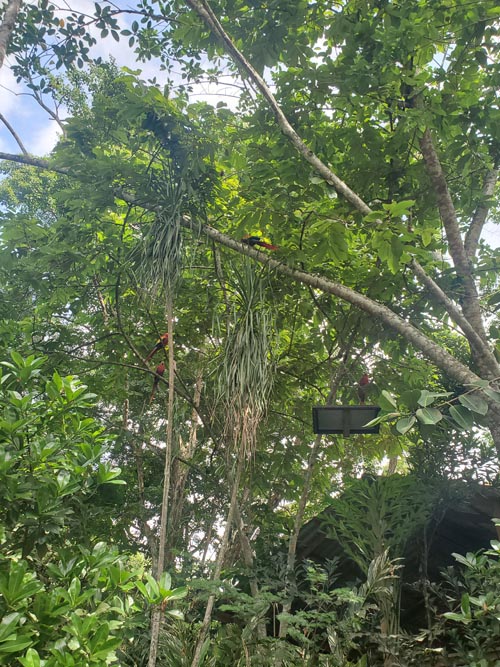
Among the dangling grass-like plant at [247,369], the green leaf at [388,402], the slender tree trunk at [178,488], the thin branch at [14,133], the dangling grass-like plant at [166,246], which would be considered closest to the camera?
the green leaf at [388,402]

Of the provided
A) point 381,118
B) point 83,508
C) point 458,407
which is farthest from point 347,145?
point 83,508

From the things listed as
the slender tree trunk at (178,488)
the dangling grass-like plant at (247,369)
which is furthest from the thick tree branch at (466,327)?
the slender tree trunk at (178,488)

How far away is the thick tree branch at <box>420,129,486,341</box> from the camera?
2971 millimetres

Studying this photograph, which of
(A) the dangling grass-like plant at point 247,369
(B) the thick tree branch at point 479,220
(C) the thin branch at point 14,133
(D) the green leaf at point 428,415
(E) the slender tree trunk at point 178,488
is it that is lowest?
(E) the slender tree trunk at point 178,488

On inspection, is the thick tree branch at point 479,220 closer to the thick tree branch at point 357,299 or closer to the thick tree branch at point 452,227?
the thick tree branch at point 452,227

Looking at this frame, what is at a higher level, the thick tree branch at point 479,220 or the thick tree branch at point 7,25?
the thick tree branch at point 7,25

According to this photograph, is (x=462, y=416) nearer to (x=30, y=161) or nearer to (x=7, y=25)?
(x=30, y=161)

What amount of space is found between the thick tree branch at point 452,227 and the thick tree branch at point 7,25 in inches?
119

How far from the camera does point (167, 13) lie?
3.58m

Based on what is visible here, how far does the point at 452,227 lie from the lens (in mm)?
3051

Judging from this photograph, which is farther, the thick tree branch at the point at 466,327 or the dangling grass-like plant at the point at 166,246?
the dangling grass-like plant at the point at 166,246

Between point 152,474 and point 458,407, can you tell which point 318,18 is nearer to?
point 458,407

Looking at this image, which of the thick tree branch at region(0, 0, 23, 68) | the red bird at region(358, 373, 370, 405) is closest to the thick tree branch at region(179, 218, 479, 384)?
the red bird at region(358, 373, 370, 405)

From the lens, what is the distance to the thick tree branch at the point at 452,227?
2.97m
